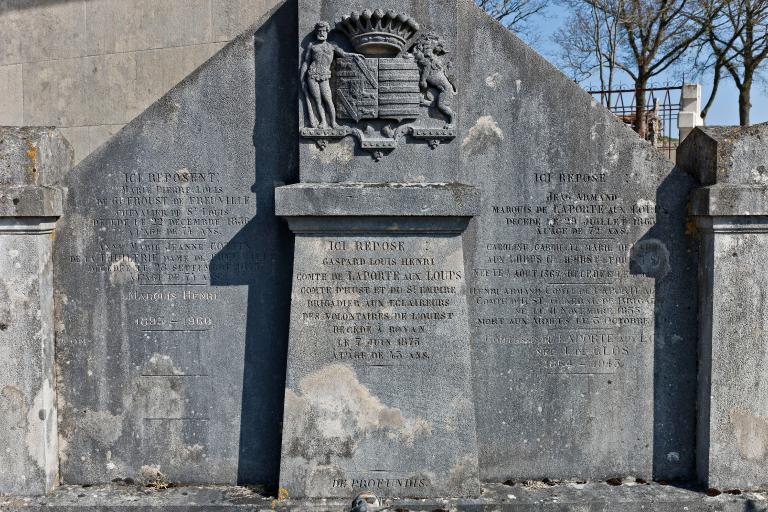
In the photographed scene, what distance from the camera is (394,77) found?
5590mm

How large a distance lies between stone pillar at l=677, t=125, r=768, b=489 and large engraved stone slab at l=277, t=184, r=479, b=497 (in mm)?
2005

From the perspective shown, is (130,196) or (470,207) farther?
(130,196)

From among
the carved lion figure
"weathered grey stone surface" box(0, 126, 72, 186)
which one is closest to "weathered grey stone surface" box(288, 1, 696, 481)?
the carved lion figure

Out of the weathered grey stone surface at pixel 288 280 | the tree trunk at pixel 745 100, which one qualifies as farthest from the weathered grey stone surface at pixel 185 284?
the tree trunk at pixel 745 100

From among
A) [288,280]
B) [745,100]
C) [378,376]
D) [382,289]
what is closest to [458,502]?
[378,376]

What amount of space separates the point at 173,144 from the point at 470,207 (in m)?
2.56

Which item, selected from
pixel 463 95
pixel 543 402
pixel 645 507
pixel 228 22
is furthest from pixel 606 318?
pixel 228 22

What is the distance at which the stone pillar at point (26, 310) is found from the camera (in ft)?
18.4

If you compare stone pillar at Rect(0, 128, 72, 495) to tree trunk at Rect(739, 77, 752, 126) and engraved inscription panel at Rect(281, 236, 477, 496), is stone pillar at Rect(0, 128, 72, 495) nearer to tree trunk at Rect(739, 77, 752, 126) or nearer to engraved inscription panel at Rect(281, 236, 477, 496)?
engraved inscription panel at Rect(281, 236, 477, 496)

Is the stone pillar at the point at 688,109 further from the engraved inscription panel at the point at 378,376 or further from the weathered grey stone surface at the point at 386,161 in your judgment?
the engraved inscription panel at the point at 378,376

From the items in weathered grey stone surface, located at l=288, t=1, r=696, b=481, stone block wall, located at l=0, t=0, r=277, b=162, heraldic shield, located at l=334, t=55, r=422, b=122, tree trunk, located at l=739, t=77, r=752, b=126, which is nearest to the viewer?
heraldic shield, located at l=334, t=55, r=422, b=122

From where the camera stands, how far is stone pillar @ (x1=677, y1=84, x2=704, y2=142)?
2067 centimetres

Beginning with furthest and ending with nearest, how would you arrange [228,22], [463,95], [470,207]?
[228,22]
[463,95]
[470,207]

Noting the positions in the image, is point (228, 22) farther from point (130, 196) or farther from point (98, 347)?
point (98, 347)
